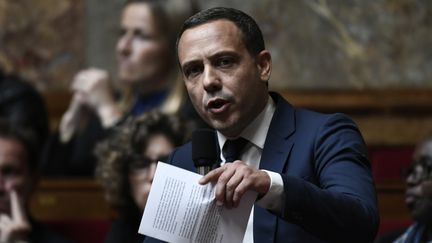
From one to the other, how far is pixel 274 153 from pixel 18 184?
1942mm

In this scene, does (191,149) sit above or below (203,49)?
below

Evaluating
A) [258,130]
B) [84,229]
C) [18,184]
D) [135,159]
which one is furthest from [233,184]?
[84,229]

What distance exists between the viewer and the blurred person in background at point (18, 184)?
416 centimetres

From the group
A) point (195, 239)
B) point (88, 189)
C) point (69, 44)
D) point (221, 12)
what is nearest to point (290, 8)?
point (69, 44)

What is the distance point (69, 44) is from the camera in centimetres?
607

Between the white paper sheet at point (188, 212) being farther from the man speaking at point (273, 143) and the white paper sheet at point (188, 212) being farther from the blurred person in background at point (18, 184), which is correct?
the blurred person in background at point (18, 184)

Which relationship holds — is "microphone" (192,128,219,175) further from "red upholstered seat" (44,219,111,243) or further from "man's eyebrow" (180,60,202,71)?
"red upholstered seat" (44,219,111,243)

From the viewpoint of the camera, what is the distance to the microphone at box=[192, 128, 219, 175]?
2543 mm

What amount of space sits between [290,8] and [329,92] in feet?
1.68

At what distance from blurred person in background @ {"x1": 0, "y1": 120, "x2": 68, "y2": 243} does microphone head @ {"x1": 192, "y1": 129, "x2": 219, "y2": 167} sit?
5.56 feet

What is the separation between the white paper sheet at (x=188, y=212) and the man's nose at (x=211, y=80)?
251 mm

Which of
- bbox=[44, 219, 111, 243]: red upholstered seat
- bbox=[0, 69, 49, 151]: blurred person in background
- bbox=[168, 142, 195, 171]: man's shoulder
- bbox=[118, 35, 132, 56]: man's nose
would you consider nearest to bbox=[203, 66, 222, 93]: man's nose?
bbox=[168, 142, 195, 171]: man's shoulder

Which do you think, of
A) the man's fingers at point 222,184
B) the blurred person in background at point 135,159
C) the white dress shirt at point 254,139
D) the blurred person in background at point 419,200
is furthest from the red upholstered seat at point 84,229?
the man's fingers at point 222,184

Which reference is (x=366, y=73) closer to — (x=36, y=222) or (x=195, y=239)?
(x=36, y=222)
